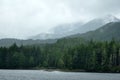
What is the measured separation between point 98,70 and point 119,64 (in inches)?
627

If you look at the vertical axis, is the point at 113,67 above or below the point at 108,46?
below

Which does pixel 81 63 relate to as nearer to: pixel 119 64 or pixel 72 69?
pixel 72 69

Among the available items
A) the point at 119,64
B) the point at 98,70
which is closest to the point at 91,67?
the point at 98,70

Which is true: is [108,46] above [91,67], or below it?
above

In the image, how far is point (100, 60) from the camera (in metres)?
192

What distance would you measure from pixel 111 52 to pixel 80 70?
2220cm

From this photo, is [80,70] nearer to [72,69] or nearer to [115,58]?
[72,69]

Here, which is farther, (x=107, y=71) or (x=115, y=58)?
(x=115, y=58)

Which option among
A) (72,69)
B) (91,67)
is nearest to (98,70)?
(91,67)

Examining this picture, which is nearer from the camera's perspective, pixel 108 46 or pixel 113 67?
pixel 113 67

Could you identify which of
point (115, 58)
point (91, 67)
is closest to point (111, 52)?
point (115, 58)

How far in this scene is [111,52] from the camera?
640ft

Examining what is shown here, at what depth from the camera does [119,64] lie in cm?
19312

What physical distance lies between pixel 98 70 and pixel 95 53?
46.9 ft
